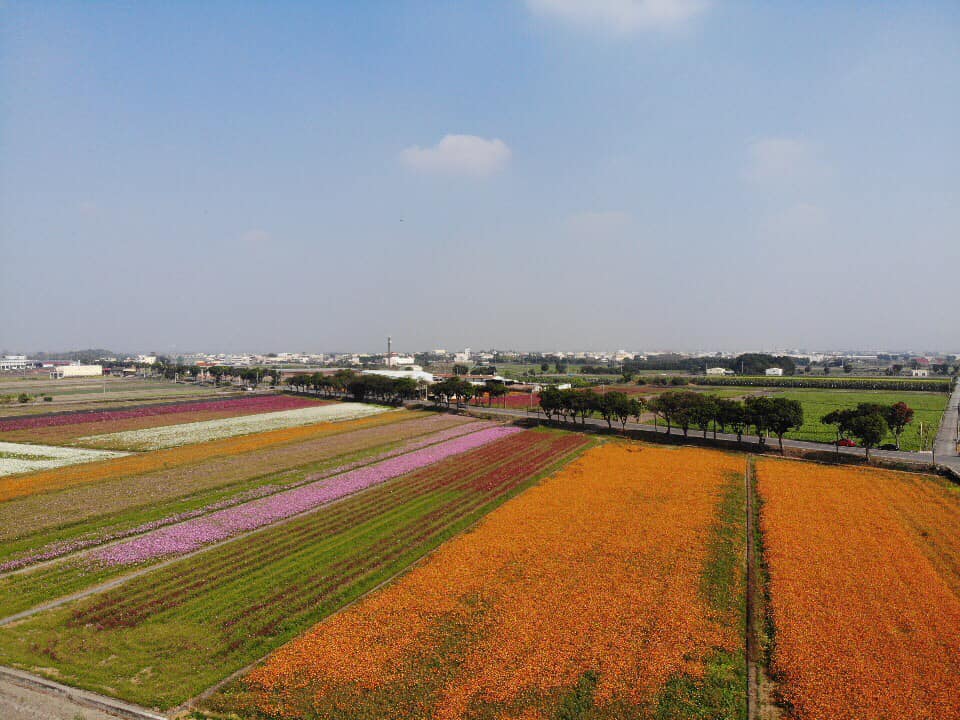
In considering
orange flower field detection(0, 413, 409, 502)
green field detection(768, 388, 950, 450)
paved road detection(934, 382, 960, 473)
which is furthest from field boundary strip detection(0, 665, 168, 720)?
green field detection(768, 388, 950, 450)

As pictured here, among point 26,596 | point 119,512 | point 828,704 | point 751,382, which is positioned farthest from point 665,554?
point 751,382

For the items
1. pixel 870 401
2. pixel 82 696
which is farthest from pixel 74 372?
pixel 870 401

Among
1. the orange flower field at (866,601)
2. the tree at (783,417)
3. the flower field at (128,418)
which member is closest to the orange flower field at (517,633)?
the orange flower field at (866,601)

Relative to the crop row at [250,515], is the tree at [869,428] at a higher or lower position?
higher

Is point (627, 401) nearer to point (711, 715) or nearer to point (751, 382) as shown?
point (711, 715)

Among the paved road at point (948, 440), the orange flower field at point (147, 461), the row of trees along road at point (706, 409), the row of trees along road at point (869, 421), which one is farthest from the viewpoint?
the row of trees along road at point (706, 409)

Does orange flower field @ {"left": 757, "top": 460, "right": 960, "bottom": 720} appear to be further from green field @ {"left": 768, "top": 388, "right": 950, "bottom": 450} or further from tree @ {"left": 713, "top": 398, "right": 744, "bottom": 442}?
green field @ {"left": 768, "top": 388, "right": 950, "bottom": 450}

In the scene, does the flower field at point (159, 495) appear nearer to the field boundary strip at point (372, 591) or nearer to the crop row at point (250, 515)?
the crop row at point (250, 515)
